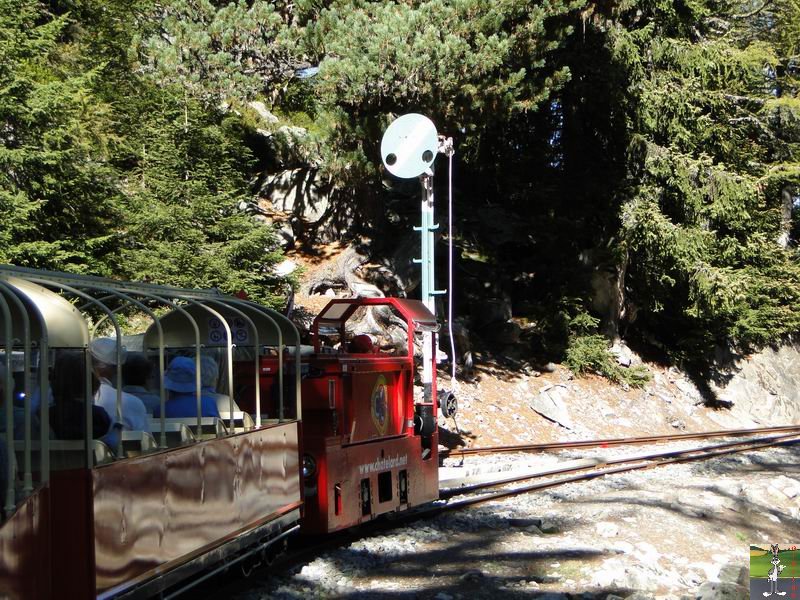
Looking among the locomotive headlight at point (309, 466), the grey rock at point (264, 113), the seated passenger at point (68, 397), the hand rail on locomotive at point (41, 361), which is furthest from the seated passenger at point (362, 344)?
the grey rock at point (264, 113)

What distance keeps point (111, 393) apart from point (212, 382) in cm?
150

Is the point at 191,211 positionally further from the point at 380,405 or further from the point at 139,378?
the point at 139,378

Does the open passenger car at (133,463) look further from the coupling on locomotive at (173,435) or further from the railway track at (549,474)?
the railway track at (549,474)

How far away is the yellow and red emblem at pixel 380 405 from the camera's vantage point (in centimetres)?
1009

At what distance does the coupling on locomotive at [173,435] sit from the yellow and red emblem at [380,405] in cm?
3

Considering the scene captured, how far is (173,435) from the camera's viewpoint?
6652 millimetres

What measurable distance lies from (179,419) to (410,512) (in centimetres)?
519

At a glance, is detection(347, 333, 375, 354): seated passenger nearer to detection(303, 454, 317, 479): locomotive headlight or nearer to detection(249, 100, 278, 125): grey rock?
detection(303, 454, 317, 479): locomotive headlight

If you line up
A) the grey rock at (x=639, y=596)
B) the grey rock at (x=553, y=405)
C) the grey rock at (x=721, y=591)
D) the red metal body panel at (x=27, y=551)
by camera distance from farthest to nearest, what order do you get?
the grey rock at (x=553, y=405)
the grey rock at (x=639, y=596)
the grey rock at (x=721, y=591)
the red metal body panel at (x=27, y=551)

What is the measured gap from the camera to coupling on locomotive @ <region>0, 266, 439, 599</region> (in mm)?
5020

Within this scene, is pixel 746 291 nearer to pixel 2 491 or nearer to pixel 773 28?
pixel 773 28

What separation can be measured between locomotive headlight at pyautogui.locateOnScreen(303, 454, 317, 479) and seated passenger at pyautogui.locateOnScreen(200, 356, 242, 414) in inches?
74.4

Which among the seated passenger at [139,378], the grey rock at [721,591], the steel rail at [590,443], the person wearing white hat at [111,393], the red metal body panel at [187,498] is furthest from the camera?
the steel rail at [590,443]

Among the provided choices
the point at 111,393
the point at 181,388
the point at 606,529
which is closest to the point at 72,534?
the point at 111,393
